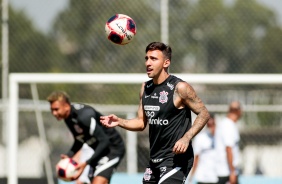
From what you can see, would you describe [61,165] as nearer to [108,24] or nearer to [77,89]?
[108,24]

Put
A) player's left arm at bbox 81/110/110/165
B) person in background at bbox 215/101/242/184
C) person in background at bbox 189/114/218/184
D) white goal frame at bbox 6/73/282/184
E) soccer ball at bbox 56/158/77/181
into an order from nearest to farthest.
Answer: soccer ball at bbox 56/158/77/181 < player's left arm at bbox 81/110/110/165 < person in background at bbox 215/101/242/184 < person in background at bbox 189/114/218/184 < white goal frame at bbox 6/73/282/184

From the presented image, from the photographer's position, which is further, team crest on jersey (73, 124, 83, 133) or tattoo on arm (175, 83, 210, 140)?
team crest on jersey (73, 124, 83, 133)

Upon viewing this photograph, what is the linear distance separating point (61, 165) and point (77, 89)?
245 inches

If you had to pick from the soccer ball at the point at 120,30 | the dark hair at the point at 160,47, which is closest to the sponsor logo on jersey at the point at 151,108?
the dark hair at the point at 160,47

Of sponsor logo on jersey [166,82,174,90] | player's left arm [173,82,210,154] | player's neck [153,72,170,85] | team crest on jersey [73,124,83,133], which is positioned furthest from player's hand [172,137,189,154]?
team crest on jersey [73,124,83,133]

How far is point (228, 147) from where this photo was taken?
10.5m

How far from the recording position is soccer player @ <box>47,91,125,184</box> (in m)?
9.15

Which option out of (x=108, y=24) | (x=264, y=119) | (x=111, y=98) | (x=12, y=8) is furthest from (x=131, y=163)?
(x=108, y=24)

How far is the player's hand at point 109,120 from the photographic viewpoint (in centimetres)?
715

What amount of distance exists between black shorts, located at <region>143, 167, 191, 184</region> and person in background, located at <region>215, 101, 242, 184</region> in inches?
137

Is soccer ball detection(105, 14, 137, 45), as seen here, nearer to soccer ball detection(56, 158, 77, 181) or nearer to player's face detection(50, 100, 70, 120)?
player's face detection(50, 100, 70, 120)

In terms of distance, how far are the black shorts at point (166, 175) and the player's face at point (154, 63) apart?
0.96 meters

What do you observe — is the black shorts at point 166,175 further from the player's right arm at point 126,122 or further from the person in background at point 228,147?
the person in background at point 228,147

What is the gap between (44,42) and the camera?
14.8m
